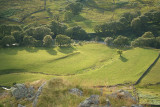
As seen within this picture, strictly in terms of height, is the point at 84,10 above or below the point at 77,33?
above

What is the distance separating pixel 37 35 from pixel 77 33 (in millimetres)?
30627

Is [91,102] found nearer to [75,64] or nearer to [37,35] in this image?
[75,64]

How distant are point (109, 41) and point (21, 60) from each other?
5471cm

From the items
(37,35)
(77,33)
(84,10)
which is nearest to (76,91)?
(37,35)

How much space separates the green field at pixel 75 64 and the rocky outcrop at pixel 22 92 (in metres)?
26.4

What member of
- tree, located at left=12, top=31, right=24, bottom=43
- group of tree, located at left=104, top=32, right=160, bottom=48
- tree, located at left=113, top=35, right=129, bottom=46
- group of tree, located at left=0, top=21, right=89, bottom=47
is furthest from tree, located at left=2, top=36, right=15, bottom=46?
tree, located at left=113, top=35, right=129, bottom=46

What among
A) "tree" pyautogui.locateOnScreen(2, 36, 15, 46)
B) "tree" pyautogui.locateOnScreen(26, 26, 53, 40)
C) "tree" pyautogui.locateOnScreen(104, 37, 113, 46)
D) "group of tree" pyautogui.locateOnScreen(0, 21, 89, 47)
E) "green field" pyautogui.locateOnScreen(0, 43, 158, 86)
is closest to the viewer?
"green field" pyautogui.locateOnScreen(0, 43, 158, 86)

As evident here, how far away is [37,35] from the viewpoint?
100m

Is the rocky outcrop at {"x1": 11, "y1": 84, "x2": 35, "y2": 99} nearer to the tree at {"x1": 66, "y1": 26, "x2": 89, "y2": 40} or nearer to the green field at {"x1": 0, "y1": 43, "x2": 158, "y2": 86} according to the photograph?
the green field at {"x1": 0, "y1": 43, "x2": 158, "y2": 86}

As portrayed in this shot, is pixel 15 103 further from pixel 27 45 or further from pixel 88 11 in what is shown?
pixel 88 11

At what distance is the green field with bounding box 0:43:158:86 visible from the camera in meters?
58.4

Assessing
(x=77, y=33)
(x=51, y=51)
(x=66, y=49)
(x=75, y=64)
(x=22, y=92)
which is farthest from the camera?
(x=77, y=33)

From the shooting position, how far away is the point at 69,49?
88.7 m

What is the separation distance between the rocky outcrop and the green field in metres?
26.4
